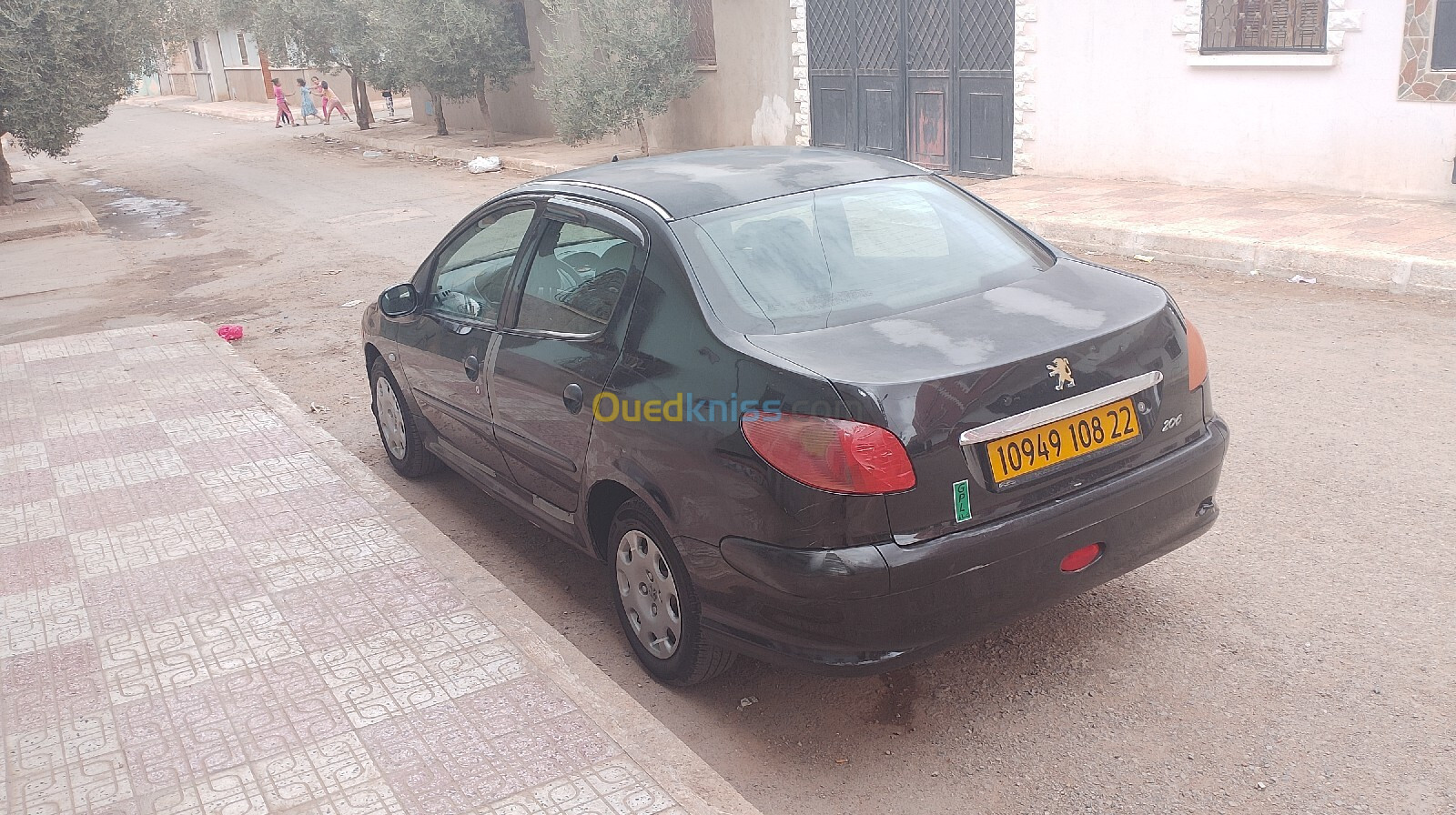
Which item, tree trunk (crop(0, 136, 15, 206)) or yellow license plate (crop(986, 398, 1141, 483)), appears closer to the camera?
yellow license plate (crop(986, 398, 1141, 483))

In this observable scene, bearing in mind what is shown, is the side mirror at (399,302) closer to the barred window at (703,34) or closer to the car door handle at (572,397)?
the car door handle at (572,397)

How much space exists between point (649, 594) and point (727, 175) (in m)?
1.52

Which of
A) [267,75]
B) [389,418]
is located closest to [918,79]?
[389,418]

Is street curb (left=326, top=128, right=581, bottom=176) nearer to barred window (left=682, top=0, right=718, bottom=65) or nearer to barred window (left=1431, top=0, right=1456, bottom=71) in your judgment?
barred window (left=682, top=0, right=718, bottom=65)

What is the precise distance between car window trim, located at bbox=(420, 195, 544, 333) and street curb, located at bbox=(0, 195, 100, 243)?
12.8 m

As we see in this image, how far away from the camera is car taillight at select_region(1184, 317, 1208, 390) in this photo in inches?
139

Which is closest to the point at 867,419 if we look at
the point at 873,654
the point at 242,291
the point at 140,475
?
the point at 873,654

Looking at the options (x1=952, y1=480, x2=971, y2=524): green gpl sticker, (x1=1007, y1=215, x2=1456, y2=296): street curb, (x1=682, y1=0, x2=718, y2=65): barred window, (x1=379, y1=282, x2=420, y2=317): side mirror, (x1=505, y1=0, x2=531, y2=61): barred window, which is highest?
→ (x1=505, y1=0, x2=531, y2=61): barred window

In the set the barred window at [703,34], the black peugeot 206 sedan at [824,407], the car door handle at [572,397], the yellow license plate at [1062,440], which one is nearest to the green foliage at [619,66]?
the barred window at [703,34]

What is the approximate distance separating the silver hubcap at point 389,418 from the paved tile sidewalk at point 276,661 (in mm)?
215

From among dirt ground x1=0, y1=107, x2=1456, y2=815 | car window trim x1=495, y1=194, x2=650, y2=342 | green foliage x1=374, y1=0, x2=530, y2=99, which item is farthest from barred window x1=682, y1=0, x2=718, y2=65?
car window trim x1=495, y1=194, x2=650, y2=342

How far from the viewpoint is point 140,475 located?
227 inches

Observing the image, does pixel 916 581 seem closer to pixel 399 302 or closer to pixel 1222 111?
pixel 399 302

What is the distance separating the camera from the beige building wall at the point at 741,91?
1738 cm
